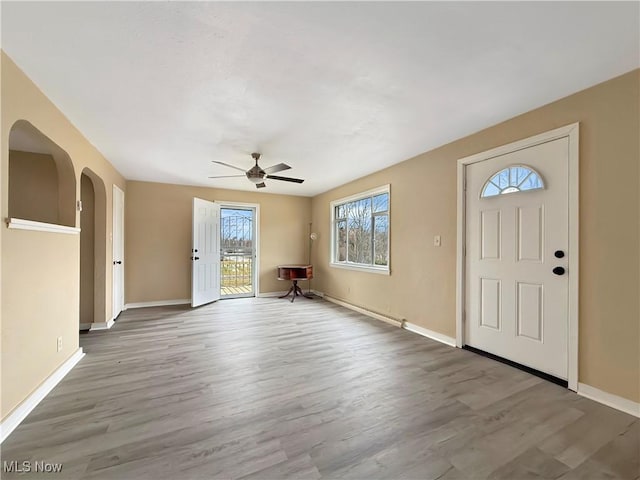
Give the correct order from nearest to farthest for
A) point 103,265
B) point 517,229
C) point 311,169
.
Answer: point 517,229
point 103,265
point 311,169

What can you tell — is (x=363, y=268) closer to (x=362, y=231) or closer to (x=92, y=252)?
(x=362, y=231)

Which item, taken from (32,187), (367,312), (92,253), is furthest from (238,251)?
(32,187)

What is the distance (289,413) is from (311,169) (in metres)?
3.41

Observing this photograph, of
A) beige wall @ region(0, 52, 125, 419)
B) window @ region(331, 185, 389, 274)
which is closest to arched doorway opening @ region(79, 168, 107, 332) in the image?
beige wall @ region(0, 52, 125, 419)

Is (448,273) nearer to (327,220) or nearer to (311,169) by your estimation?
(311,169)

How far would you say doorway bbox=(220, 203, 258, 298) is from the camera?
6219 millimetres

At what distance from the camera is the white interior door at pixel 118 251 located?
168 inches

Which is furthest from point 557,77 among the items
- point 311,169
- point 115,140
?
point 115,140

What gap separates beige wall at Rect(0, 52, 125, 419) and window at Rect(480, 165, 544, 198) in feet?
13.0

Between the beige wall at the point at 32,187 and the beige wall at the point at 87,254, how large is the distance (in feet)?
1.35

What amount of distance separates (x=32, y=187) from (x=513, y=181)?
5341 mm

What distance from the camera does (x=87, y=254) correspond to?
382cm

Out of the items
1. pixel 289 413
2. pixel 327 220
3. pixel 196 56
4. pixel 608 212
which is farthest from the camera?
pixel 327 220

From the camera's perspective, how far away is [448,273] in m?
3.35
